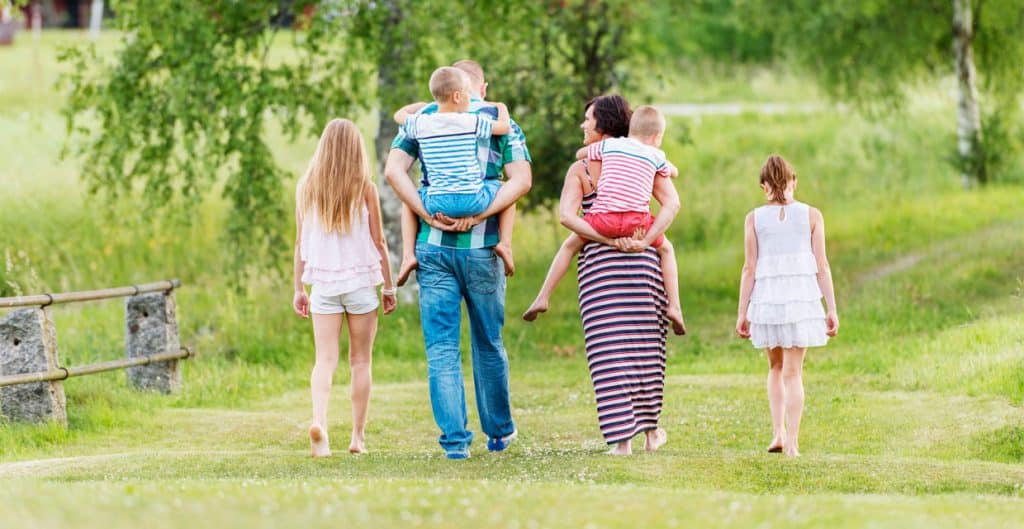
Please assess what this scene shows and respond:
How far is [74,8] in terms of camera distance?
194 feet

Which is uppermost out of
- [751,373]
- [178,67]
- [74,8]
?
[74,8]

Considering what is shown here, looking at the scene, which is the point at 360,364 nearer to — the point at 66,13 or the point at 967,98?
the point at 967,98

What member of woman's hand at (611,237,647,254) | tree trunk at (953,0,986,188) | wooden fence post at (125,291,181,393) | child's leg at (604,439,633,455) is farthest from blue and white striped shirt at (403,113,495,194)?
tree trunk at (953,0,986,188)

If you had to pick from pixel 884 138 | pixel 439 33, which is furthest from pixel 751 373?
pixel 884 138

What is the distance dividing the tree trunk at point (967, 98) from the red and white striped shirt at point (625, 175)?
15.6m

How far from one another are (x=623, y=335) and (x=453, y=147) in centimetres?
151

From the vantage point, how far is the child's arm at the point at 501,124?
9.11 m

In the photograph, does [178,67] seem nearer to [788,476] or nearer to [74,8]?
[788,476]

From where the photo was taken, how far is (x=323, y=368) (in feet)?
31.5

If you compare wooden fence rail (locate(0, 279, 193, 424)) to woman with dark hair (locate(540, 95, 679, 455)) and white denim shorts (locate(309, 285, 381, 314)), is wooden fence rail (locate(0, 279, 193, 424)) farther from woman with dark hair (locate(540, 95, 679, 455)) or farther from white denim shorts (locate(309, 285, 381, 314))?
woman with dark hair (locate(540, 95, 679, 455))

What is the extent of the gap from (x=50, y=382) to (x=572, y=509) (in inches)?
250

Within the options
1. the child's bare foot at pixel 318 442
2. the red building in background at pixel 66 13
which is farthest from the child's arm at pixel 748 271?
the red building in background at pixel 66 13

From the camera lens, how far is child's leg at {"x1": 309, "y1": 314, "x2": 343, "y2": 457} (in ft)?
31.1

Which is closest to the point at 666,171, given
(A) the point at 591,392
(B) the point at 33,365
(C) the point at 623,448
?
(C) the point at 623,448
